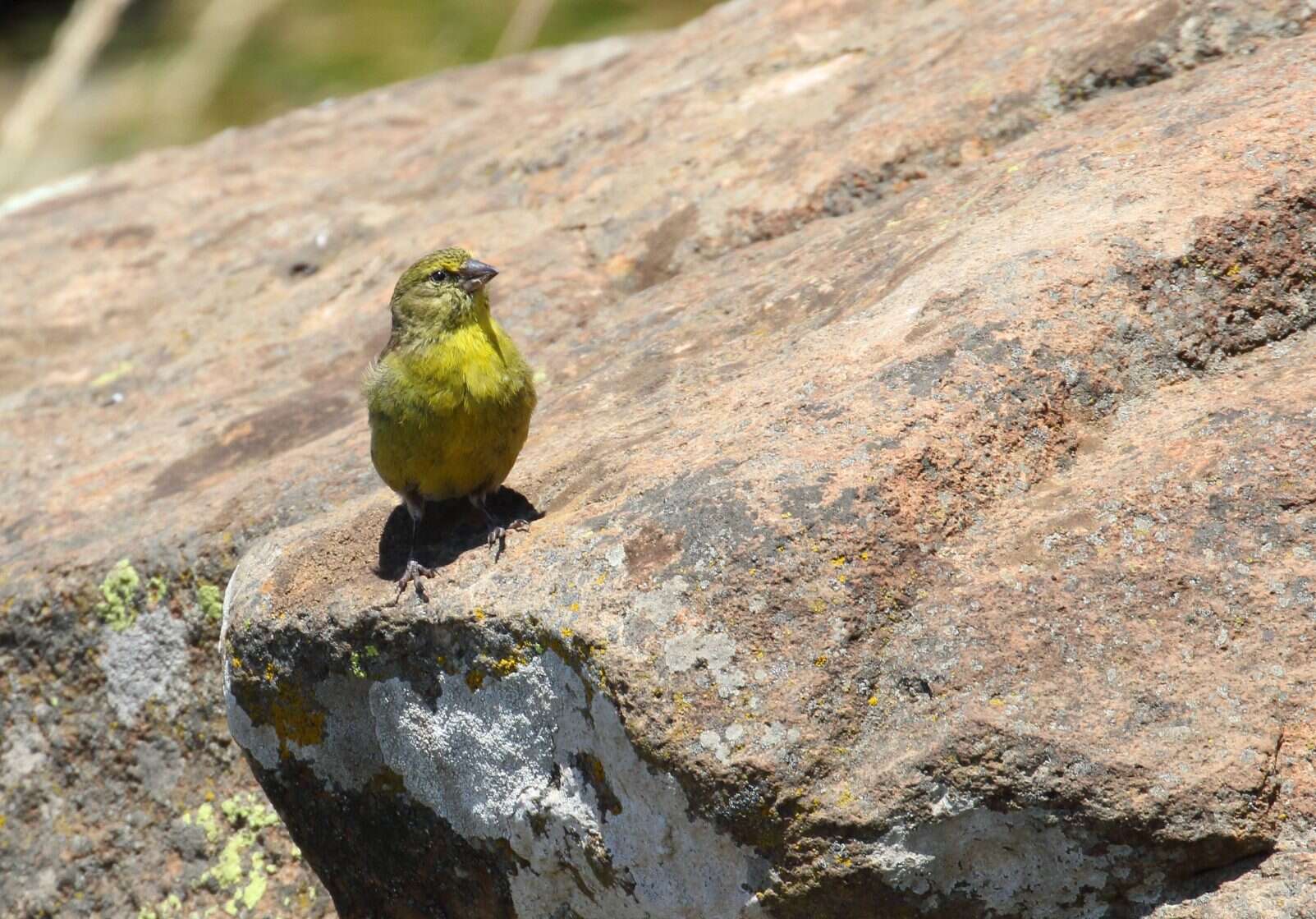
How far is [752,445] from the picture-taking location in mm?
4109

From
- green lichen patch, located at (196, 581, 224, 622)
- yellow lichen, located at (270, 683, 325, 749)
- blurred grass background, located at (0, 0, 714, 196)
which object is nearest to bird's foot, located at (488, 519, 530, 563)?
yellow lichen, located at (270, 683, 325, 749)

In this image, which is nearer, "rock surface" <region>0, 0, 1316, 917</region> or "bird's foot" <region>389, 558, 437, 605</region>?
"rock surface" <region>0, 0, 1316, 917</region>

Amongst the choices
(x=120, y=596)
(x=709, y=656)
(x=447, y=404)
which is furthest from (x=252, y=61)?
(x=709, y=656)

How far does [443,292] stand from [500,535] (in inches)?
48.0

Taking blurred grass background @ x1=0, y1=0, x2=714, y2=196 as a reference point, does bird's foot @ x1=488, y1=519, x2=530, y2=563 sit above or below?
below

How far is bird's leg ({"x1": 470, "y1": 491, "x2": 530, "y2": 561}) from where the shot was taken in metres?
4.19

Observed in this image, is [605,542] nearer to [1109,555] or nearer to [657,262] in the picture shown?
[1109,555]

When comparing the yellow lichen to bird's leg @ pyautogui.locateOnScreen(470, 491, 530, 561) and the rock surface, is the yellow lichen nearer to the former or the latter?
the rock surface

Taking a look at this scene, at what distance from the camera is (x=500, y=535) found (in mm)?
4258

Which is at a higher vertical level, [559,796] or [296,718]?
[296,718]

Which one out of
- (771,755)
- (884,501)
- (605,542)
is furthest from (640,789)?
(884,501)

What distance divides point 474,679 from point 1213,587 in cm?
193

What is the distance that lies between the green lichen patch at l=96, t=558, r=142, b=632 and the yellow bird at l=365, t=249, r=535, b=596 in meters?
1.18

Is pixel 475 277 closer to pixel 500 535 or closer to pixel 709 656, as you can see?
pixel 500 535
